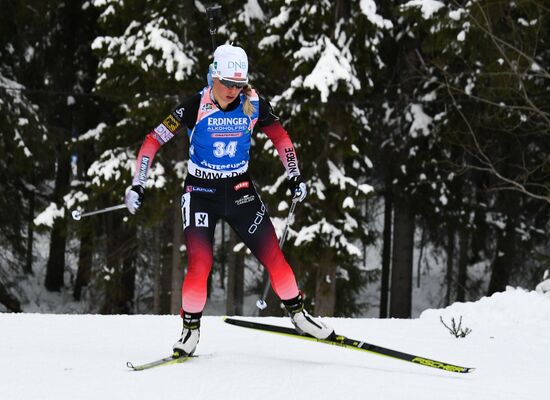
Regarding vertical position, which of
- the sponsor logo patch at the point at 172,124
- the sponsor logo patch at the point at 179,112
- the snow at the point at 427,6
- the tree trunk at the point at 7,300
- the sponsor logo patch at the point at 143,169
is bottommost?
the tree trunk at the point at 7,300

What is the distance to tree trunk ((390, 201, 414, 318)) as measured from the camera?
52.9 feet

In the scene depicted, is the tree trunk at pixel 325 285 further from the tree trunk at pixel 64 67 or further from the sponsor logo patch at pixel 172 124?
the sponsor logo patch at pixel 172 124

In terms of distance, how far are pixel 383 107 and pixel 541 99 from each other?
387 centimetres

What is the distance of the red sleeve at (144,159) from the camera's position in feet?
16.1

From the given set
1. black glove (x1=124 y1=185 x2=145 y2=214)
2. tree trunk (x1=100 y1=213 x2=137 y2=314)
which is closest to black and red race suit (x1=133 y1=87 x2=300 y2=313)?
black glove (x1=124 y1=185 x2=145 y2=214)

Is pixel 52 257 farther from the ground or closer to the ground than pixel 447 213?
closer to the ground

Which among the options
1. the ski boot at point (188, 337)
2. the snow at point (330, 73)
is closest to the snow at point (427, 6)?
the snow at point (330, 73)

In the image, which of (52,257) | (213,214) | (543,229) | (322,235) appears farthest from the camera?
(52,257)

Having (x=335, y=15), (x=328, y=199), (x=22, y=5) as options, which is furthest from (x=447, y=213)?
(x=22, y=5)

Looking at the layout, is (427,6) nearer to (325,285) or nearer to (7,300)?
(325,285)

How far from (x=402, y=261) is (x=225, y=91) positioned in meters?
12.3

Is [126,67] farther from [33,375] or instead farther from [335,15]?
[33,375]

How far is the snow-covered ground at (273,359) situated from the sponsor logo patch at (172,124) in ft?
5.59

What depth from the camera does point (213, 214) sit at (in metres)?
4.95
